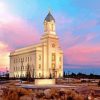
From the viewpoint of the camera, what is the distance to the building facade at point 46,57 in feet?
342

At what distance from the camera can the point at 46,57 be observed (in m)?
107

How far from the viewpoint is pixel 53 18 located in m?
112

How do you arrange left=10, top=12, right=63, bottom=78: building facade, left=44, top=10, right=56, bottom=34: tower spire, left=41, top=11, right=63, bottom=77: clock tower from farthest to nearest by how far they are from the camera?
left=44, top=10, right=56, bottom=34: tower spire, left=41, top=11, right=63, bottom=77: clock tower, left=10, top=12, right=63, bottom=78: building facade

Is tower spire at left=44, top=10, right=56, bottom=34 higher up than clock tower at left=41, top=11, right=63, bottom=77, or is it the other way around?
tower spire at left=44, top=10, right=56, bottom=34

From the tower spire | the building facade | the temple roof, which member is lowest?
the building facade

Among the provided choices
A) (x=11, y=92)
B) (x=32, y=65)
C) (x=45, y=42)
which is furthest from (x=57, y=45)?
(x=11, y=92)

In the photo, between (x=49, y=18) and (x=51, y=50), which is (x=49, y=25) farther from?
(x=51, y=50)

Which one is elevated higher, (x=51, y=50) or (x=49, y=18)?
(x=49, y=18)

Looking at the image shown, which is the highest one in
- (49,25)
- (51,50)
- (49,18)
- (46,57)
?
(49,18)

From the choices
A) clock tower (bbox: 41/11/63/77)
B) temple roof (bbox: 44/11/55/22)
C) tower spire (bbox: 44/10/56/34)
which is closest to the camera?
clock tower (bbox: 41/11/63/77)

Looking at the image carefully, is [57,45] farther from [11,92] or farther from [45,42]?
[11,92]

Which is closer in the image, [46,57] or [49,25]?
[46,57]

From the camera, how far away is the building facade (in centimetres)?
10412

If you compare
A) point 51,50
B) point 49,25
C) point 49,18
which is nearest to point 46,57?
point 51,50
